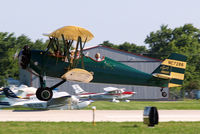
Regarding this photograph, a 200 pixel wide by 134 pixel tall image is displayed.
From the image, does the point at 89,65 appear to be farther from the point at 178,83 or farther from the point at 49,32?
the point at 178,83

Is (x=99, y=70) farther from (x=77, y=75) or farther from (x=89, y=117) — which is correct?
(x=89, y=117)

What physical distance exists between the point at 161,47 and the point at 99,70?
234 feet

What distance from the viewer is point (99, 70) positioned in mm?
16906

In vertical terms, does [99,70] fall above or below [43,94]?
above

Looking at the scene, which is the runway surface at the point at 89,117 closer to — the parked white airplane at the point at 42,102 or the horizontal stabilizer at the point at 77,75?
the parked white airplane at the point at 42,102

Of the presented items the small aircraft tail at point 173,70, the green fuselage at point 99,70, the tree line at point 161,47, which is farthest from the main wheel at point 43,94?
the tree line at point 161,47

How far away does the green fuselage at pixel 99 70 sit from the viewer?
49.6 feet

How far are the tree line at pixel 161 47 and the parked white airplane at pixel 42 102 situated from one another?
1291 cm

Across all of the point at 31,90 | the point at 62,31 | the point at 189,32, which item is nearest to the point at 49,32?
the point at 62,31

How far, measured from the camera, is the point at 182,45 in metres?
81.7

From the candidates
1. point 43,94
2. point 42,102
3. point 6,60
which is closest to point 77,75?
point 43,94

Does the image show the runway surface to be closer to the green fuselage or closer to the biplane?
the green fuselage

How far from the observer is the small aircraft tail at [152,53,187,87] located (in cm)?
1948

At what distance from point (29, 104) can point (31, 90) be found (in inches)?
198
